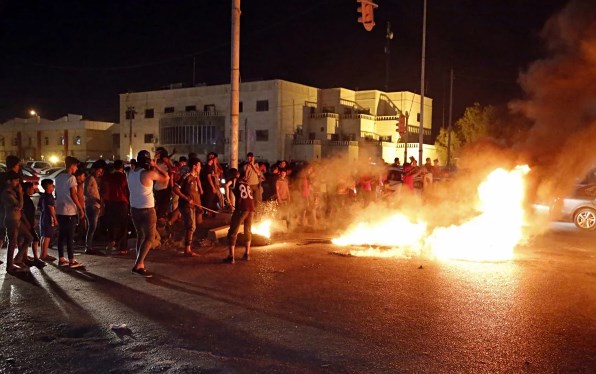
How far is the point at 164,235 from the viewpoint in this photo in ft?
37.0

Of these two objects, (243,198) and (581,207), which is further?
(581,207)

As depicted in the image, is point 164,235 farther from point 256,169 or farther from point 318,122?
point 318,122

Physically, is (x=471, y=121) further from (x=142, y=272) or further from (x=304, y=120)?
(x=142, y=272)

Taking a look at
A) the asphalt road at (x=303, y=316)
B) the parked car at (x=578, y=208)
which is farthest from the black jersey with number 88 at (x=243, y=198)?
the parked car at (x=578, y=208)

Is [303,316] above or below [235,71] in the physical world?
below

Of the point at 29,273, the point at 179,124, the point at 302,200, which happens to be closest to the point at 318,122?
the point at 179,124

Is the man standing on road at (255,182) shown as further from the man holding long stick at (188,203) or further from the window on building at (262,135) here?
the window on building at (262,135)

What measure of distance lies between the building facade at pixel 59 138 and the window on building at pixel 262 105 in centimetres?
2361

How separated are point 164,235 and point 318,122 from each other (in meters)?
40.9

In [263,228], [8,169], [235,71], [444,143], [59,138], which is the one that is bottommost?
[263,228]

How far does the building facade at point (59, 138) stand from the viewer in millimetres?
63250

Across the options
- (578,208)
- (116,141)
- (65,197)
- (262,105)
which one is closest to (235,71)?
(65,197)

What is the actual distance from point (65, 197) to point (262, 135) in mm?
43128

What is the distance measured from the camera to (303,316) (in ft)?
20.4
